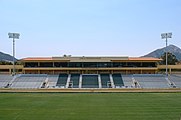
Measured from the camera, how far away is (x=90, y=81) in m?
54.3

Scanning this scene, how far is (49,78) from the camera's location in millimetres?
55594

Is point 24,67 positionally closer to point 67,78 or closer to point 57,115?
point 67,78

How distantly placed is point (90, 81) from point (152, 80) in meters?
11.1

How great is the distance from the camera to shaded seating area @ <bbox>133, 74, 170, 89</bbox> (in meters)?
51.2

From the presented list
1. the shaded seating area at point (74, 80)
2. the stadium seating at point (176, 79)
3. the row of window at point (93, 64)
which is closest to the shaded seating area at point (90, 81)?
the shaded seating area at point (74, 80)

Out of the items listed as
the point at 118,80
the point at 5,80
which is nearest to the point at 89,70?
the point at 118,80

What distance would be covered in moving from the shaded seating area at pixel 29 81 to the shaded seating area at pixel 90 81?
24.2ft

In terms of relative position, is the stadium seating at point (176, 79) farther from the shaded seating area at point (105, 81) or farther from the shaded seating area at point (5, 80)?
the shaded seating area at point (5, 80)

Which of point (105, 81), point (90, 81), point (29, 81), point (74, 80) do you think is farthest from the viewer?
point (74, 80)

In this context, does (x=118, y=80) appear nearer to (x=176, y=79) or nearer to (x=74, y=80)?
(x=74, y=80)

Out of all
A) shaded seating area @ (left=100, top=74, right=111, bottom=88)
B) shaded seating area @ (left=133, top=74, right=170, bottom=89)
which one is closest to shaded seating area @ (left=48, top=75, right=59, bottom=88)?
shaded seating area @ (left=100, top=74, right=111, bottom=88)

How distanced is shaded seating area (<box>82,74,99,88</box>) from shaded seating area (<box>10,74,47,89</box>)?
290 inches

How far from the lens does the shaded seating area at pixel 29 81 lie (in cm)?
5134

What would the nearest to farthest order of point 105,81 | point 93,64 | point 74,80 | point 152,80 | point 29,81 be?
point 29,81, point 152,80, point 105,81, point 74,80, point 93,64
